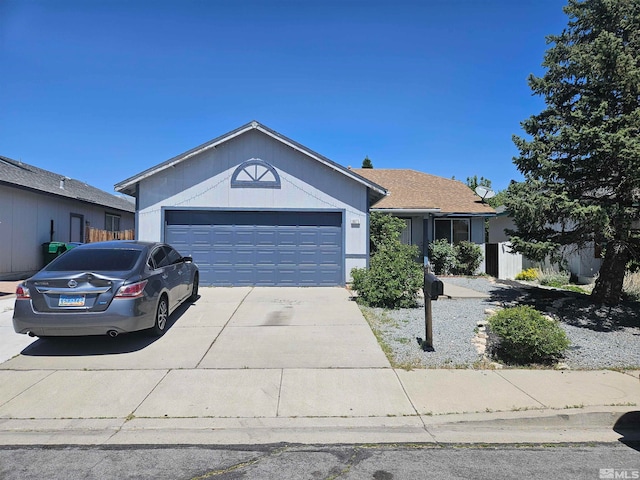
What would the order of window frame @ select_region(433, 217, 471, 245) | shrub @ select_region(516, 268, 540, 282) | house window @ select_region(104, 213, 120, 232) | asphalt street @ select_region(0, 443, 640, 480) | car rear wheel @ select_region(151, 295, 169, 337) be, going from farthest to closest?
1. house window @ select_region(104, 213, 120, 232)
2. window frame @ select_region(433, 217, 471, 245)
3. shrub @ select_region(516, 268, 540, 282)
4. car rear wheel @ select_region(151, 295, 169, 337)
5. asphalt street @ select_region(0, 443, 640, 480)

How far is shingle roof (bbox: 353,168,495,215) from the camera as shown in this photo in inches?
699

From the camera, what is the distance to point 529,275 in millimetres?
15305

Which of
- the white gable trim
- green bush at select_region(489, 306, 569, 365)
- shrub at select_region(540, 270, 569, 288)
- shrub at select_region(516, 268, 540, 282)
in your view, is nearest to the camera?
green bush at select_region(489, 306, 569, 365)

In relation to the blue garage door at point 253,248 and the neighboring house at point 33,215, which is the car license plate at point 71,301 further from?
the neighboring house at point 33,215

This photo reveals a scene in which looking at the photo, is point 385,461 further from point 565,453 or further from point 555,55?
point 555,55

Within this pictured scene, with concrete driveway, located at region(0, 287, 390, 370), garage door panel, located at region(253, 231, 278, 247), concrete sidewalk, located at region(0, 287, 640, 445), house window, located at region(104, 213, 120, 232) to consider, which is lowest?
concrete sidewalk, located at region(0, 287, 640, 445)

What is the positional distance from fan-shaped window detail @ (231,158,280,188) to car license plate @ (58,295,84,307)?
7.43 metres

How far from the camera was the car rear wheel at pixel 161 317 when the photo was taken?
7041 millimetres

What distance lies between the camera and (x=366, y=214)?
13383 mm

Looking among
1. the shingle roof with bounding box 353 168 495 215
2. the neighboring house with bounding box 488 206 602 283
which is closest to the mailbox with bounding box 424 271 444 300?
the neighboring house with bounding box 488 206 602 283

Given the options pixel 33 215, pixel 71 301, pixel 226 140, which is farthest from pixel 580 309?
pixel 33 215

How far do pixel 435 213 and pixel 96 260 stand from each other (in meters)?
13.6

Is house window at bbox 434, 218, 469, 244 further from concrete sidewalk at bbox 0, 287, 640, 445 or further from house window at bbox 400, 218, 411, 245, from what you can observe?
concrete sidewalk at bbox 0, 287, 640, 445

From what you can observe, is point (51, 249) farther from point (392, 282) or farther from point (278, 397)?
point (278, 397)
